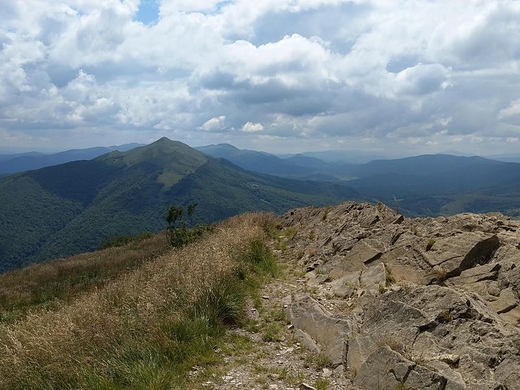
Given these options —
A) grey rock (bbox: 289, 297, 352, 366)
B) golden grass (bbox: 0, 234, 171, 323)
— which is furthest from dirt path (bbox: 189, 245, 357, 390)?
golden grass (bbox: 0, 234, 171, 323)

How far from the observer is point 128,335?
744 centimetres

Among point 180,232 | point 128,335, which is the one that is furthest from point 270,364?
point 180,232

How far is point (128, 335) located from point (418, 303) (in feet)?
19.8

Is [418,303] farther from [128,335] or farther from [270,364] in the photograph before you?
[128,335]

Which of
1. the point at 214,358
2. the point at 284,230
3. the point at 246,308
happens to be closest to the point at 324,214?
the point at 284,230

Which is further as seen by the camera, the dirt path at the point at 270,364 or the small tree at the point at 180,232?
the small tree at the point at 180,232

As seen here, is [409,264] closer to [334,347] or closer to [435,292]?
[435,292]

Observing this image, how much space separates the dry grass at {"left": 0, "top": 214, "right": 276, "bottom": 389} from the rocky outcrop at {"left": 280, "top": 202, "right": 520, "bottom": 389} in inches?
92.3

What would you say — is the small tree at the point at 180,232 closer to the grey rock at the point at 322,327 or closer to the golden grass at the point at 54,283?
the golden grass at the point at 54,283

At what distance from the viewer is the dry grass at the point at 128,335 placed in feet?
21.2

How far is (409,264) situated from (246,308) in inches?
199

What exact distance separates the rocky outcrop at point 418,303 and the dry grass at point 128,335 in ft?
7.69

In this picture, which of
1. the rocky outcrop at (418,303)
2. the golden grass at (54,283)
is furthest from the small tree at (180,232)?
the rocky outcrop at (418,303)

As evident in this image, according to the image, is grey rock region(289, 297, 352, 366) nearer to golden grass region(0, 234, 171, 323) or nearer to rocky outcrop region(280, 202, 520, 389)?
rocky outcrop region(280, 202, 520, 389)
